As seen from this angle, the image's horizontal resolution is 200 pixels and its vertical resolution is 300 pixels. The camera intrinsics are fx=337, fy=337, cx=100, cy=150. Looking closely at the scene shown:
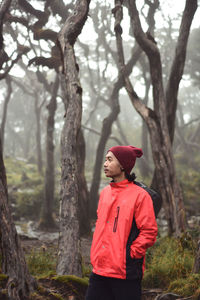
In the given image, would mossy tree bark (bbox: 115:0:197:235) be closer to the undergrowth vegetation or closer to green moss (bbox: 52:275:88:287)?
the undergrowth vegetation

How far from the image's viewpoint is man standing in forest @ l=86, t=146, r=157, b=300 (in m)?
2.75

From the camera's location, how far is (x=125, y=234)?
281cm

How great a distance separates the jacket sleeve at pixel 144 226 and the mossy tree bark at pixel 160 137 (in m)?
4.83

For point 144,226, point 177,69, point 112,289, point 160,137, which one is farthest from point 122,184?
point 177,69

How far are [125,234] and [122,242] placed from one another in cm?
7

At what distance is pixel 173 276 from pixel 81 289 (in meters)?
1.53

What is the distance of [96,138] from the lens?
1347 inches

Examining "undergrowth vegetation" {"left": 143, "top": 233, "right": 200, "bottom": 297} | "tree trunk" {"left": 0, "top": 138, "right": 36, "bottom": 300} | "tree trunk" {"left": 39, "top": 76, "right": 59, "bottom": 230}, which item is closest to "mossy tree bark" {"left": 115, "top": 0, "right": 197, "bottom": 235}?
"undergrowth vegetation" {"left": 143, "top": 233, "right": 200, "bottom": 297}

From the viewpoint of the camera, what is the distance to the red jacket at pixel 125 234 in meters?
2.75

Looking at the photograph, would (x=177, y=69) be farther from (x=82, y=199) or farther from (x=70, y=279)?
(x=70, y=279)

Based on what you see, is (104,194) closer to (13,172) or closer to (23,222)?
(23,222)

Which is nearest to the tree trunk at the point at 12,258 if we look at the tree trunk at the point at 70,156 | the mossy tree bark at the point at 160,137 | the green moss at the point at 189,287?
the tree trunk at the point at 70,156

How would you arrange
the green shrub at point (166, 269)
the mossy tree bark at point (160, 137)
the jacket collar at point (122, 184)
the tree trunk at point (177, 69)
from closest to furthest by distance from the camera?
the jacket collar at point (122, 184), the green shrub at point (166, 269), the mossy tree bark at point (160, 137), the tree trunk at point (177, 69)

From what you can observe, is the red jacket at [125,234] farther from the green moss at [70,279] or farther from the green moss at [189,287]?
the green moss at [189,287]
